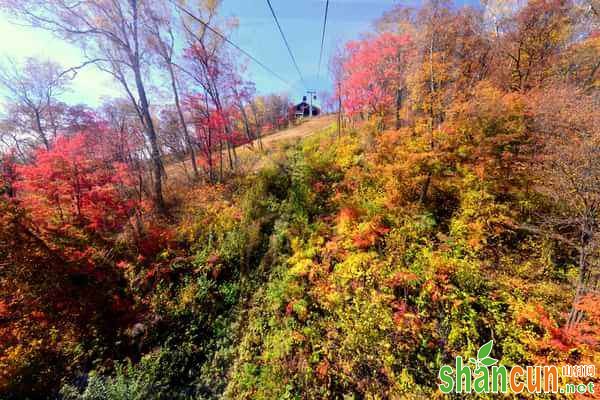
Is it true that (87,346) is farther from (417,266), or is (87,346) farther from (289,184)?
(417,266)

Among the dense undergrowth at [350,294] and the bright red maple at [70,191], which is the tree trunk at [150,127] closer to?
the bright red maple at [70,191]

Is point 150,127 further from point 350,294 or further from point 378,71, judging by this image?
point 378,71

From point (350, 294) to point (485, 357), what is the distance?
106 inches

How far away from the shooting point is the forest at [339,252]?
3959 millimetres

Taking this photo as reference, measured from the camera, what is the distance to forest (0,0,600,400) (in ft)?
13.0

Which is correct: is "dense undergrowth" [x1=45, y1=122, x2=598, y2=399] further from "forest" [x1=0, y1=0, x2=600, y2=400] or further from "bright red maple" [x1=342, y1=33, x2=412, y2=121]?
"bright red maple" [x1=342, y1=33, x2=412, y2=121]

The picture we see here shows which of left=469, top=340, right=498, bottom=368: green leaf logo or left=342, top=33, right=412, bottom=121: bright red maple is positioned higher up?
left=342, top=33, right=412, bottom=121: bright red maple

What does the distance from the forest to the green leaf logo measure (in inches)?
5.7

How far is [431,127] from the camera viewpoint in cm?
649

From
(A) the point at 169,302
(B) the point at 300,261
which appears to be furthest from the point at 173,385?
(B) the point at 300,261

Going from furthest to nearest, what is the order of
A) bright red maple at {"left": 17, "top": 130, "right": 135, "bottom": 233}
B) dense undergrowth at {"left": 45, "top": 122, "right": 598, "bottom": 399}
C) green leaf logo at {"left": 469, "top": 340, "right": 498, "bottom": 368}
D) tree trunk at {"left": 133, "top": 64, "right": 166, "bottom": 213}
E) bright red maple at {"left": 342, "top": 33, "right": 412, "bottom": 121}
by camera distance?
bright red maple at {"left": 342, "top": 33, "right": 412, "bottom": 121} → tree trunk at {"left": 133, "top": 64, "right": 166, "bottom": 213} → bright red maple at {"left": 17, "top": 130, "right": 135, "bottom": 233} → dense undergrowth at {"left": 45, "top": 122, "right": 598, "bottom": 399} → green leaf logo at {"left": 469, "top": 340, "right": 498, "bottom": 368}

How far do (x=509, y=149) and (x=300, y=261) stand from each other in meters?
7.63

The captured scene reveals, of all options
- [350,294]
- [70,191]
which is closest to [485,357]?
[350,294]

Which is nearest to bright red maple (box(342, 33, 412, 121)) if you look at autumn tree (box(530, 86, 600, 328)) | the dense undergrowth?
the dense undergrowth
